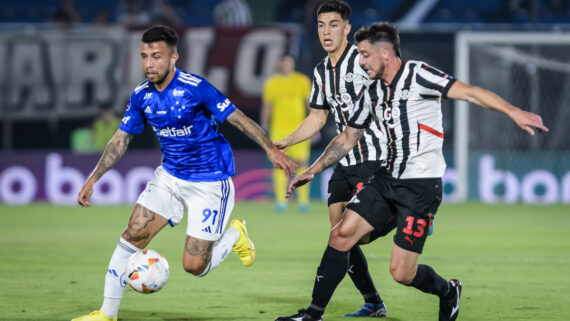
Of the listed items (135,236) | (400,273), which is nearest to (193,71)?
(135,236)

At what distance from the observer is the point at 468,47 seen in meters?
16.6

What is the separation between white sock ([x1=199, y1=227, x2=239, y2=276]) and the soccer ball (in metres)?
0.63

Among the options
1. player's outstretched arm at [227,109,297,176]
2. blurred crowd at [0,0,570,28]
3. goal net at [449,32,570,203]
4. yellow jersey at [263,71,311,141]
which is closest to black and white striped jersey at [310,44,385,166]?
player's outstretched arm at [227,109,297,176]

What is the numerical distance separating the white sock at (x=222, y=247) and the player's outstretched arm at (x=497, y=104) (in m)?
2.01

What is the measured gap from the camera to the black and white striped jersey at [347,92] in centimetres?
603

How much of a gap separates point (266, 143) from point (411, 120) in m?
0.92

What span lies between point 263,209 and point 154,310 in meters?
8.67

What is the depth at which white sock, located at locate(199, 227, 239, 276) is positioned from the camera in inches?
238

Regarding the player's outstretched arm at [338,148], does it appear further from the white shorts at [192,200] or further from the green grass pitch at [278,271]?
the green grass pitch at [278,271]

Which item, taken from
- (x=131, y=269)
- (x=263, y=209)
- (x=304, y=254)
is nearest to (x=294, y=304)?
(x=131, y=269)

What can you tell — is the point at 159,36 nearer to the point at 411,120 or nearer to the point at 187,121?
the point at 187,121

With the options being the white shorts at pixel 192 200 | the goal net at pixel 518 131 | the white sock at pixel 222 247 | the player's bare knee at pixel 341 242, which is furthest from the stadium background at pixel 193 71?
the player's bare knee at pixel 341 242

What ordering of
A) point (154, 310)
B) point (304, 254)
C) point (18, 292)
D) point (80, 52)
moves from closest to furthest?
1. point (154, 310)
2. point (18, 292)
3. point (304, 254)
4. point (80, 52)

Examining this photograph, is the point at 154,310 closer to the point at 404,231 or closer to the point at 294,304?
the point at 294,304
